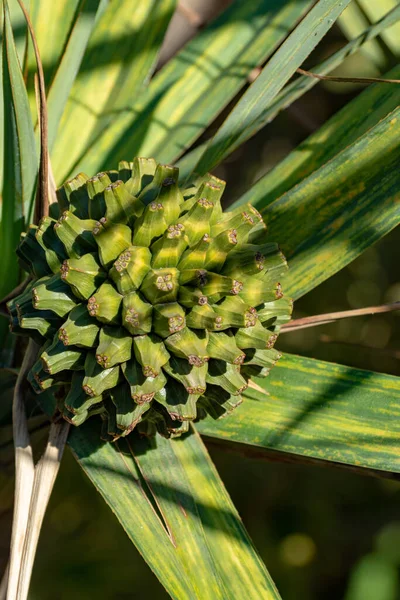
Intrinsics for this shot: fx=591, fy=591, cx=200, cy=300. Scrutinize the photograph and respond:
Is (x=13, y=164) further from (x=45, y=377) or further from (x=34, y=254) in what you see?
(x=45, y=377)

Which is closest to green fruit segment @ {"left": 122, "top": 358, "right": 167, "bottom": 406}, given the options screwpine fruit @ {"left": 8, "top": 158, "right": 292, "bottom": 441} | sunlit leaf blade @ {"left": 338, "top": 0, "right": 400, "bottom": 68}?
screwpine fruit @ {"left": 8, "top": 158, "right": 292, "bottom": 441}

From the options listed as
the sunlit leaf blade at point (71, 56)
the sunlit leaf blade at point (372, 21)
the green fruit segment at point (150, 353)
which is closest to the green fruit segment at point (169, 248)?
the green fruit segment at point (150, 353)

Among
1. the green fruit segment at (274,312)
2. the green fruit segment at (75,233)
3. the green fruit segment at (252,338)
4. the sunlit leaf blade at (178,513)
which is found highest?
the green fruit segment at (75,233)

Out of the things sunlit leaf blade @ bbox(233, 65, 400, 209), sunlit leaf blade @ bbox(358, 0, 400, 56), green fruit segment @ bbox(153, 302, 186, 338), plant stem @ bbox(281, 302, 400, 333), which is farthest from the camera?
sunlit leaf blade @ bbox(358, 0, 400, 56)

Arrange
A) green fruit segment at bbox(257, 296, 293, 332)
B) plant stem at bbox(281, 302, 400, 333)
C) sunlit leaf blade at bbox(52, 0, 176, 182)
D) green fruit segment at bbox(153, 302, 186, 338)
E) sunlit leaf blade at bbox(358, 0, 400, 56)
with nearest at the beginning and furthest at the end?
green fruit segment at bbox(153, 302, 186, 338) < green fruit segment at bbox(257, 296, 293, 332) < plant stem at bbox(281, 302, 400, 333) < sunlit leaf blade at bbox(52, 0, 176, 182) < sunlit leaf blade at bbox(358, 0, 400, 56)

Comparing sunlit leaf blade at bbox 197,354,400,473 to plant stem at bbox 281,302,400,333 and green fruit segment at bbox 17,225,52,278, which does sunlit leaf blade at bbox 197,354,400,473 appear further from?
green fruit segment at bbox 17,225,52,278

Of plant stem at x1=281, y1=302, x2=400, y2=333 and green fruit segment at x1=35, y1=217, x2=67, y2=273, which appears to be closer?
green fruit segment at x1=35, y1=217, x2=67, y2=273

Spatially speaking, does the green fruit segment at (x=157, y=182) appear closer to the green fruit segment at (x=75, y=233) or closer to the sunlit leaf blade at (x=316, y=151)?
the green fruit segment at (x=75, y=233)
